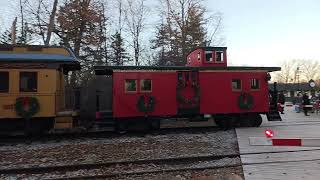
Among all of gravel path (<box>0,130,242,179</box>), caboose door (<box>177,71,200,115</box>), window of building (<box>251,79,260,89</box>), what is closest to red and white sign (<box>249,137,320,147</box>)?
gravel path (<box>0,130,242,179</box>)

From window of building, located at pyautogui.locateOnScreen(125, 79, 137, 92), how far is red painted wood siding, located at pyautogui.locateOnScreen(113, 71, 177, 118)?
0.13 metres

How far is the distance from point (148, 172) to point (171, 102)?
965 cm

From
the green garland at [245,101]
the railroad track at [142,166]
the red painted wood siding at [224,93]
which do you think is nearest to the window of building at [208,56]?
the red painted wood siding at [224,93]

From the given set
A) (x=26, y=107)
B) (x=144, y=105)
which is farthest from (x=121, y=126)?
(x=26, y=107)

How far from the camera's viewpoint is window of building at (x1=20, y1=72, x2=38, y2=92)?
1689 cm

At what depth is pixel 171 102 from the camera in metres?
19.7

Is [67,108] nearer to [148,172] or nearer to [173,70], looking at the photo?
[173,70]

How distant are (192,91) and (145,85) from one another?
2.23 m

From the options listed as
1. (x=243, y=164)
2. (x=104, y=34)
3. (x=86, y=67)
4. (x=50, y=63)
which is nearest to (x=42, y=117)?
(x=50, y=63)

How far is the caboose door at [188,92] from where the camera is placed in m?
19.9

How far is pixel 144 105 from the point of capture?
19078 millimetres

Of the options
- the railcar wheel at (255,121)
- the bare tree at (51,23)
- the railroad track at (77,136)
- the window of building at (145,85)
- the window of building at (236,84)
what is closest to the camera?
the railroad track at (77,136)

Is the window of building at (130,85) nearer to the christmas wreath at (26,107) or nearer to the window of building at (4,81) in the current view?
the christmas wreath at (26,107)

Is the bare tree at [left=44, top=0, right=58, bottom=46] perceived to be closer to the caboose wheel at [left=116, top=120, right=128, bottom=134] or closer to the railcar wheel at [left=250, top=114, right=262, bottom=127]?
the caboose wheel at [left=116, top=120, right=128, bottom=134]
